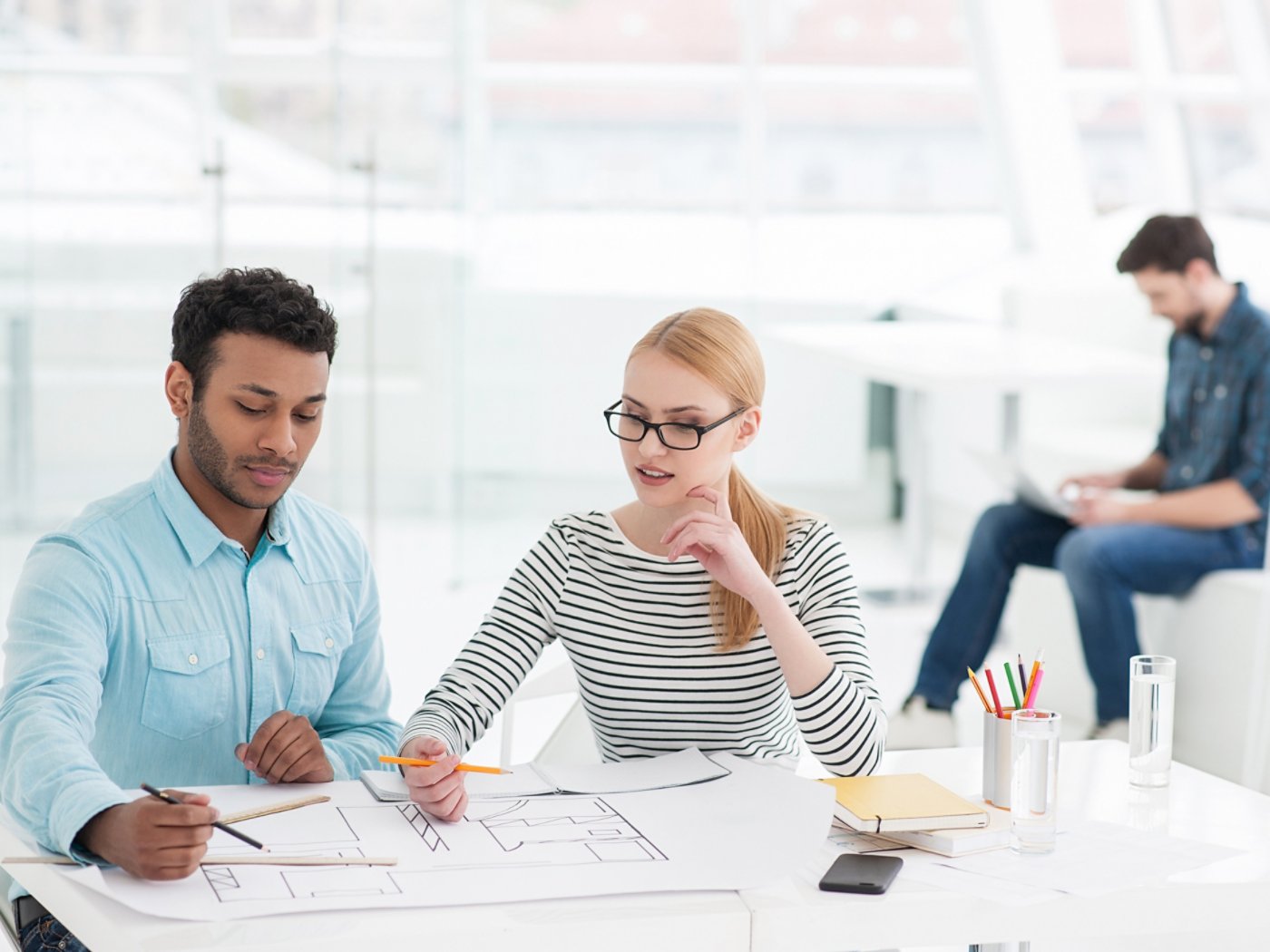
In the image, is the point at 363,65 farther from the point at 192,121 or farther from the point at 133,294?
the point at 133,294

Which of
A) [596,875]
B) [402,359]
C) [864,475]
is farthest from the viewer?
[864,475]

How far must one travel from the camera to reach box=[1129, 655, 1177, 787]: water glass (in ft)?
5.35

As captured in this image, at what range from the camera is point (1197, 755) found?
3414mm

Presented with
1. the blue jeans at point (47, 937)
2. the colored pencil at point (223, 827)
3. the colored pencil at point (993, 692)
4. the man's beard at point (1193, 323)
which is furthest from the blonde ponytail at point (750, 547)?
the man's beard at point (1193, 323)

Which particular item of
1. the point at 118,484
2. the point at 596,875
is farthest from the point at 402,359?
the point at 596,875

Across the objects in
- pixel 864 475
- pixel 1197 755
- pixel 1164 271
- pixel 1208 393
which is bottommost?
pixel 1197 755

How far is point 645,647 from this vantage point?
176 cm

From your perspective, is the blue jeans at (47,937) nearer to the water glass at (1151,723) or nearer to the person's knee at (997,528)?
the water glass at (1151,723)

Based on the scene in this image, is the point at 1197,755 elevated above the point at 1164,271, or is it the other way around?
the point at 1164,271

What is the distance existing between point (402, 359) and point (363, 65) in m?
0.87

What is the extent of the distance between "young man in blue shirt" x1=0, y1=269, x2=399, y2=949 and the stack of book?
0.50 metres

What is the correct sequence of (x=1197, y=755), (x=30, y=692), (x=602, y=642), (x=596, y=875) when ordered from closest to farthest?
(x=596, y=875) < (x=30, y=692) < (x=602, y=642) < (x=1197, y=755)

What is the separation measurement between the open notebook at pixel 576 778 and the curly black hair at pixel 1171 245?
89.0 inches

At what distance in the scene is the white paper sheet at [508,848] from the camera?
4.11ft
